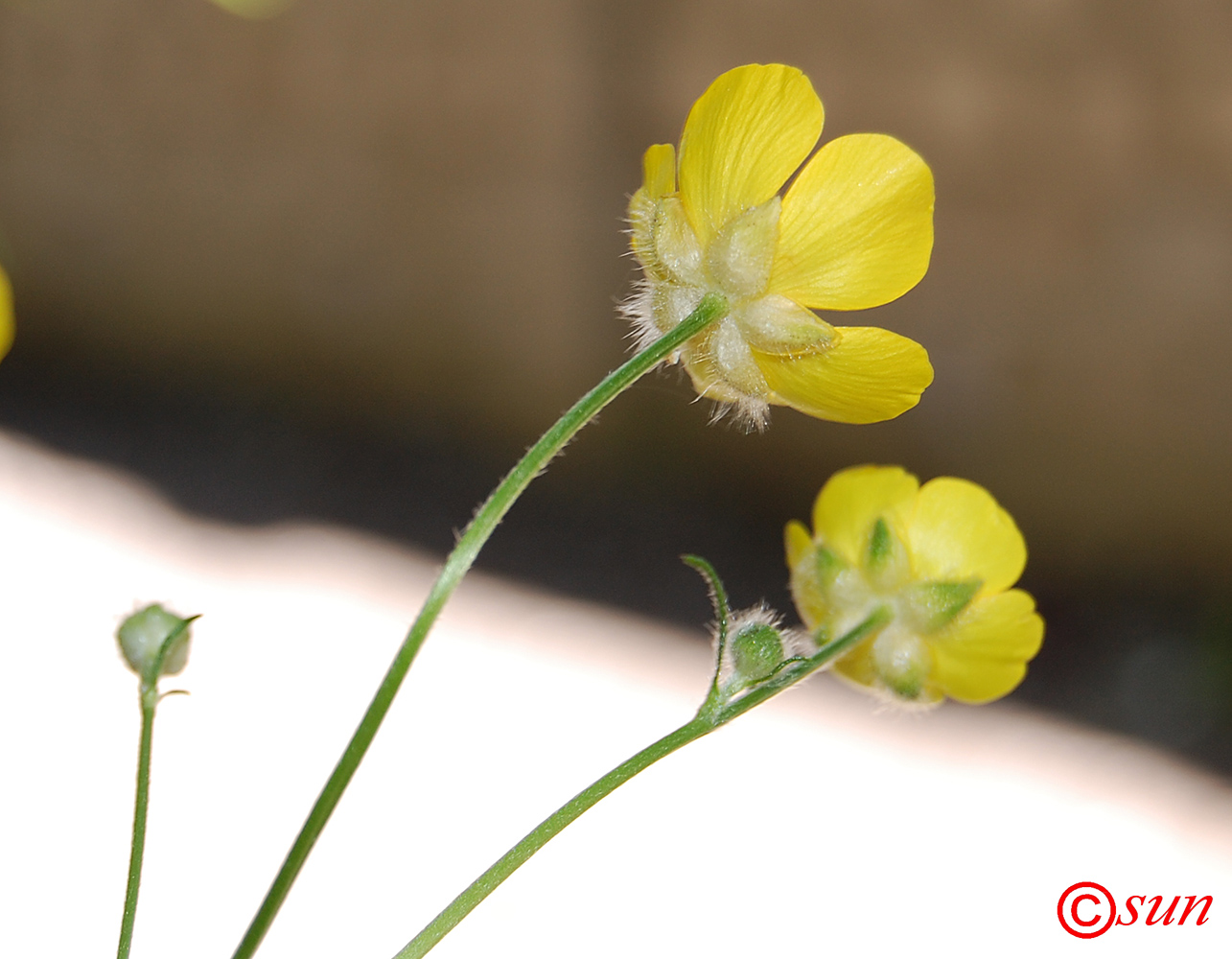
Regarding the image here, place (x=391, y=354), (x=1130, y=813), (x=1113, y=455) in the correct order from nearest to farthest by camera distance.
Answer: (x=1130, y=813) < (x=1113, y=455) < (x=391, y=354)

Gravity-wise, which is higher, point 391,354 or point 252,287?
point 252,287

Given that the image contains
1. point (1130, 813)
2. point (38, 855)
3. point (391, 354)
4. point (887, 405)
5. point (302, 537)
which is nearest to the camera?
point (887, 405)

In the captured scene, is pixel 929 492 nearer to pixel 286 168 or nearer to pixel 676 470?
pixel 676 470

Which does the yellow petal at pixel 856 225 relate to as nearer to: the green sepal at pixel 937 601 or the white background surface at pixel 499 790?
the green sepal at pixel 937 601

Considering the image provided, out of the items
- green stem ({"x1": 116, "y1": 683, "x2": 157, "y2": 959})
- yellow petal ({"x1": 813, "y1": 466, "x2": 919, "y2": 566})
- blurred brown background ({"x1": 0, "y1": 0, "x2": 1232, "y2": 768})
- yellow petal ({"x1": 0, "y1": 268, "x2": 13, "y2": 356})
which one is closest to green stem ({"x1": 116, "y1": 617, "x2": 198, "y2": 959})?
green stem ({"x1": 116, "y1": 683, "x2": 157, "y2": 959})

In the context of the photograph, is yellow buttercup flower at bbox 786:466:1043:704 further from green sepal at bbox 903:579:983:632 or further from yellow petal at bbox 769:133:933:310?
yellow petal at bbox 769:133:933:310

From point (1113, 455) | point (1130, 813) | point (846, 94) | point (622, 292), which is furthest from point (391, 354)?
point (1130, 813)
